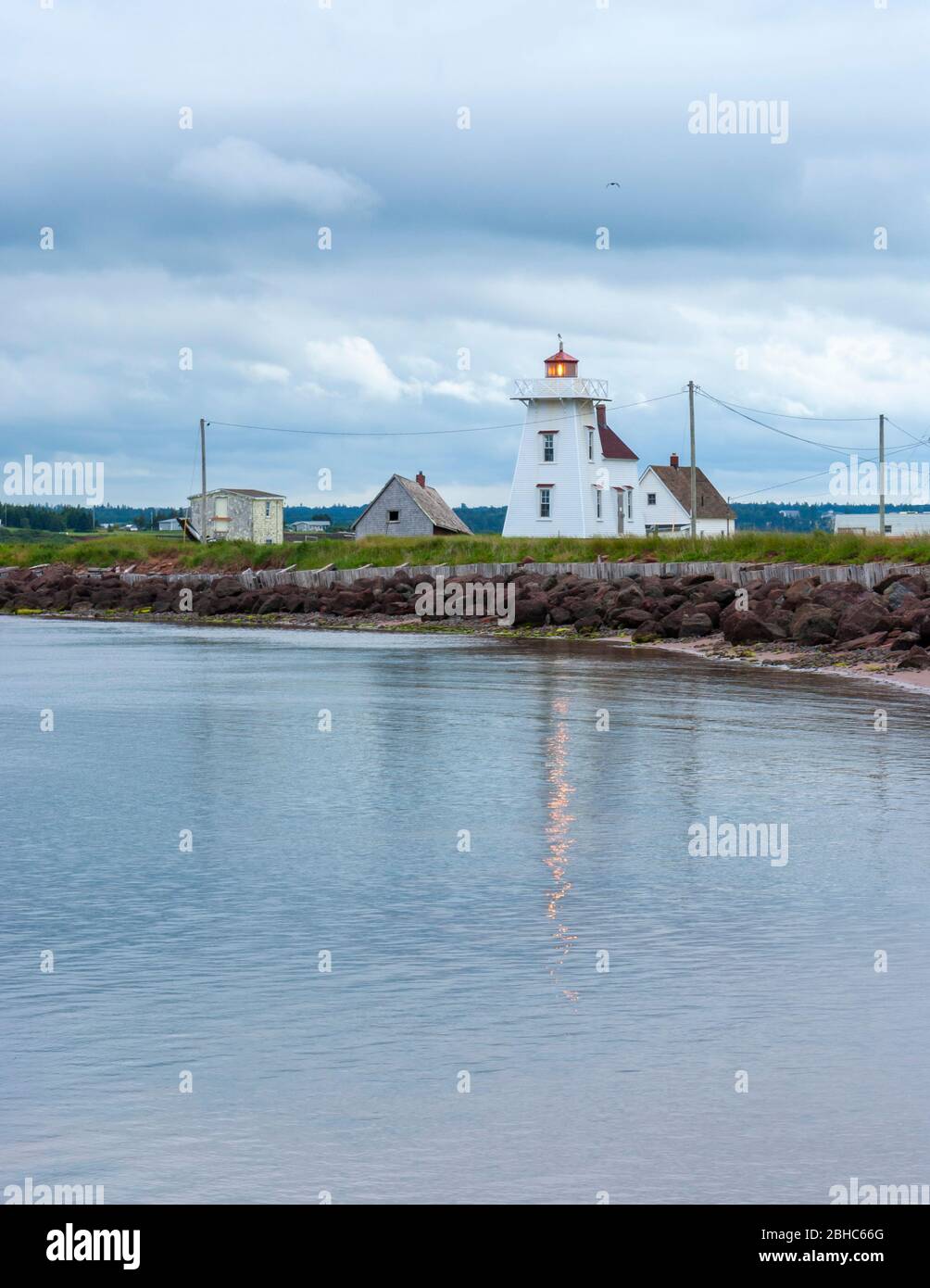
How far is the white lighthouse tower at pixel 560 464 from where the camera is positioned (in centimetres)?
7006

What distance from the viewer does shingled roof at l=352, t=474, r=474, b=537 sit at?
83625mm

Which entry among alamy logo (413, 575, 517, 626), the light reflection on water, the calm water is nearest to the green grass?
alamy logo (413, 575, 517, 626)

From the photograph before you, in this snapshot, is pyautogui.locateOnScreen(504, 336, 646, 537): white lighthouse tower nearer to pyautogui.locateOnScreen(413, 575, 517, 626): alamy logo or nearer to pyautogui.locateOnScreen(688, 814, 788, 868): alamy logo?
pyautogui.locateOnScreen(413, 575, 517, 626): alamy logo

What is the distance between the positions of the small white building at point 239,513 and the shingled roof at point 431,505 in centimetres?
1556

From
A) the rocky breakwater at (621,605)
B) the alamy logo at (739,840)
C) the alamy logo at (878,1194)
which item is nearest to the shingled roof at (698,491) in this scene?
the rocky breakwater at (621,605)

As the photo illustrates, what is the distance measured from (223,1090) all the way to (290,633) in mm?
40202

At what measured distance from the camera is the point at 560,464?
231 ft

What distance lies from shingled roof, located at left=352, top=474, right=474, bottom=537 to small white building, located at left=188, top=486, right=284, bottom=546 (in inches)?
613

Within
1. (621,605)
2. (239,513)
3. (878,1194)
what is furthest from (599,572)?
(239,513)

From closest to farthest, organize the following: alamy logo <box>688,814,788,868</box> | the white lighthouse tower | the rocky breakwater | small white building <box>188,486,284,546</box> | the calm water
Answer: the calm water
alamy logo <box>688,814,788,868</box>
the rocky breakwater
the white lighthouse tower
small white building <box>188,486,284,546</box>
